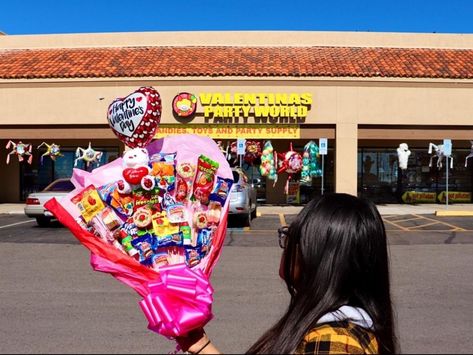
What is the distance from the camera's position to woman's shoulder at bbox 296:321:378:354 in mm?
1379

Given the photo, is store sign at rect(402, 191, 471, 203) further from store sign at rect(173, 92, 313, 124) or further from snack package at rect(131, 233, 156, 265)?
snack package at rect(131, 233, 156, 265)

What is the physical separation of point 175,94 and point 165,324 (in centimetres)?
1944

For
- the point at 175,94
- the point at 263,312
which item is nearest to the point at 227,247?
the point at 263,312

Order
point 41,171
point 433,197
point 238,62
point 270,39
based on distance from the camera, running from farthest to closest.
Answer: point 270,39, point 41,171, point 433,197, point 238,62

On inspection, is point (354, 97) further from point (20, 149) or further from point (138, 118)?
point (138, 118)

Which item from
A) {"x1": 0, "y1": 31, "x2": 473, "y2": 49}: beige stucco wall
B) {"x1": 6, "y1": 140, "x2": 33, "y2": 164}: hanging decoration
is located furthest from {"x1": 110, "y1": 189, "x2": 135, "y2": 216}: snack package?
{"x1": 0, "y1": 31, "x2": 473, "y2": 49}: beige stucco wall

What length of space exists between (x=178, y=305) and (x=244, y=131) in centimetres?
1905

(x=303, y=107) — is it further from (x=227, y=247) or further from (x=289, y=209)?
(x=227, y=247)

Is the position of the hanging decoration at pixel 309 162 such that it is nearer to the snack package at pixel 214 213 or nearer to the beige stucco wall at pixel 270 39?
the beige stucco wall at pixel 270 39

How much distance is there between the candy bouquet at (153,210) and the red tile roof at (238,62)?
18558mm

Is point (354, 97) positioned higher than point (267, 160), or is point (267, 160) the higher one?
point (354, 97)

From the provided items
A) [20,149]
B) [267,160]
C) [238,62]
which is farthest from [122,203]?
[20,149]

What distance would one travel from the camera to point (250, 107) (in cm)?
2055

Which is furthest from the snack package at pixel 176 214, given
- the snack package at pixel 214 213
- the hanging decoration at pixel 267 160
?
the hanging decoration at pixel 267 160
